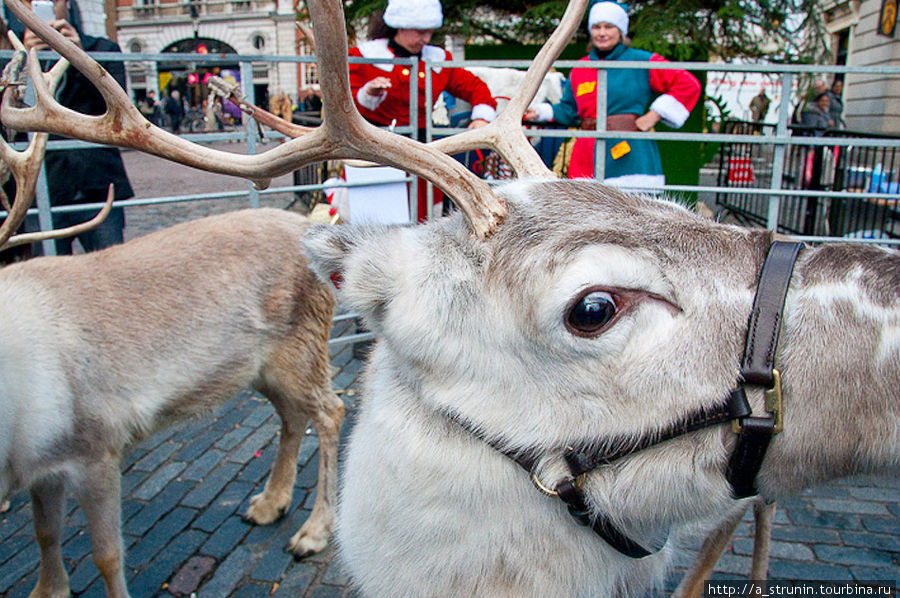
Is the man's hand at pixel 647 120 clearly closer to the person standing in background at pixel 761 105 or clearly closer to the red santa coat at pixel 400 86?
the red santa coat at pixel 400 86

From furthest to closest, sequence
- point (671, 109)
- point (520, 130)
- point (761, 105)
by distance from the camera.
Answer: point (761, 105)
point (671, 109)
point (520, 130)

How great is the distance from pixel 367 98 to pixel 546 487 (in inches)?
177

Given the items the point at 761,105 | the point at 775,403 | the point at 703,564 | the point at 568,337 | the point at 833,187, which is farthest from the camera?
the point at 761,105

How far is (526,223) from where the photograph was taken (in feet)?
5.22

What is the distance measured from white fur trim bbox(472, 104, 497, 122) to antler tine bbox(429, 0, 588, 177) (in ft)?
11.2

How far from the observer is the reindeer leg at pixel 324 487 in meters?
3.46

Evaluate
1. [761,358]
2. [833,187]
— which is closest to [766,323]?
[761,358]

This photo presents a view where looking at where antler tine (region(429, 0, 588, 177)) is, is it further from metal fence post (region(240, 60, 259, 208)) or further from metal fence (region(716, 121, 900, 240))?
metal fence (region(716, 121, 900, 240))

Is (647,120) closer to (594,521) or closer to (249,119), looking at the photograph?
(249,119)

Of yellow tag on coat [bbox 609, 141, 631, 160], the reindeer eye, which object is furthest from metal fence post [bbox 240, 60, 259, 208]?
the reindeer eye

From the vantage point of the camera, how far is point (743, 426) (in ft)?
4.52

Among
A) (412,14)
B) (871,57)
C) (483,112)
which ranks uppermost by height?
(871,57)

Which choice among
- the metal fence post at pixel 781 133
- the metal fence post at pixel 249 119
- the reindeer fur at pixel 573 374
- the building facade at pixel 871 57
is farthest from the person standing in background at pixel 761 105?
the reindeer fur at pixel 573 374

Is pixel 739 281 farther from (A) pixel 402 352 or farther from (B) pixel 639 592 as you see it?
(B) pixel 639 592
